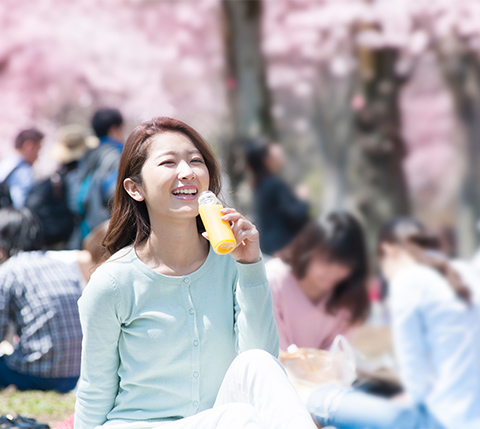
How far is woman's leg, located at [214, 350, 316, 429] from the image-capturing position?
1557 millimetres

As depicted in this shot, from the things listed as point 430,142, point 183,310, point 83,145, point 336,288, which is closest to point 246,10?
point 83,145

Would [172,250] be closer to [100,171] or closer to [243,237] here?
[243,237]

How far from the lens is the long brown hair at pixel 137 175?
6.22ft

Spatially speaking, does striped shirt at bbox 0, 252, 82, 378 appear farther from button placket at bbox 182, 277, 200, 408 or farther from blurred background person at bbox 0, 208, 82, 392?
button placket at bbox 182, 277, 200, 408

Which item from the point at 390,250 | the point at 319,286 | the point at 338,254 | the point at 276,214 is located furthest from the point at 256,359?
the point at 276,214

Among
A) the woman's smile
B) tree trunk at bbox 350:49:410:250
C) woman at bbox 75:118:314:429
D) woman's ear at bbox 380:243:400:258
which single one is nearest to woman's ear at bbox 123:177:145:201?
woman at bbox 75:118:314:429

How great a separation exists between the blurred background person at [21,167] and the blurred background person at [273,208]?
5.39 ft

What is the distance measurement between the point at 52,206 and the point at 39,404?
6.75ft

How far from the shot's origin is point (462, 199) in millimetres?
7777

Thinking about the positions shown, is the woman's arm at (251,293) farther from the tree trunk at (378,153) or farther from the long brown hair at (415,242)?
the tree trunk at (378,153)

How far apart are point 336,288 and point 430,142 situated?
7.55 m

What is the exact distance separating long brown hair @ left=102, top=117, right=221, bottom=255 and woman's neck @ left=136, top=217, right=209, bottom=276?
55 millimetres

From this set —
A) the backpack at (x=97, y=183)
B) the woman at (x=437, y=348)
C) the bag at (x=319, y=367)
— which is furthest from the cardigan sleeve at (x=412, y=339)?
the backpack at (x=97, y=183)

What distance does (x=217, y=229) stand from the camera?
1683 millimetres
